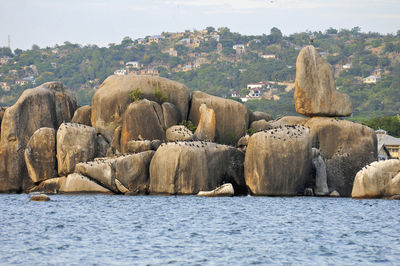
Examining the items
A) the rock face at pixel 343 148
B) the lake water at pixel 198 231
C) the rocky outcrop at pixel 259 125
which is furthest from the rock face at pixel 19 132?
the rock face at pixel 343 148

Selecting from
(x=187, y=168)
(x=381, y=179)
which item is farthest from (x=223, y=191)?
(x=381, y=179)

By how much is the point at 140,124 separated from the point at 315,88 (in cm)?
1138

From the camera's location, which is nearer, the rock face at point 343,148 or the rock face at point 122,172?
the rock face at point 122,172

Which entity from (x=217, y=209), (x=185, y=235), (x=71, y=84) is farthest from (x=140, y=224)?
(x=71, y=84)

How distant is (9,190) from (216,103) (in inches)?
584

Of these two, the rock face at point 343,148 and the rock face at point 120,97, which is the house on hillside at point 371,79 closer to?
the rock face at point 120,97

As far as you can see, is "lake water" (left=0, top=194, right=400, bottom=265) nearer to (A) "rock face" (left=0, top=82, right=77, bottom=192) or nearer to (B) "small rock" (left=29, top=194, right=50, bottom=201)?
(B) "small rock" (left=29, top=194, right=50, bottom=201)

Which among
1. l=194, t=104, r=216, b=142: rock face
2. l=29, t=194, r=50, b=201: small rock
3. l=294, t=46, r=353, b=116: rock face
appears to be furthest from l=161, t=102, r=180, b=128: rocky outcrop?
l=29, t=194, r=50, b=201: small rock

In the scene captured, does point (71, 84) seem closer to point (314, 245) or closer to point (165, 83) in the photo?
point (165, 83)

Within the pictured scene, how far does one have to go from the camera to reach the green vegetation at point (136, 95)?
183 feet

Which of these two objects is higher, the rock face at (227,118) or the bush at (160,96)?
the bush at (160,96)

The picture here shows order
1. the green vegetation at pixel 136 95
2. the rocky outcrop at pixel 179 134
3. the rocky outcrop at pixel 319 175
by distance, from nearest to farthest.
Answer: the rocky outcrop at pixel 319 175, the rocky outcrop at pixel 179 134, the green vegetation at pixel 136 95

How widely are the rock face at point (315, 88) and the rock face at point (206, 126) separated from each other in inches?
223

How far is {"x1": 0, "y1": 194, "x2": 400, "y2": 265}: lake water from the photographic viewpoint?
27281 mm
